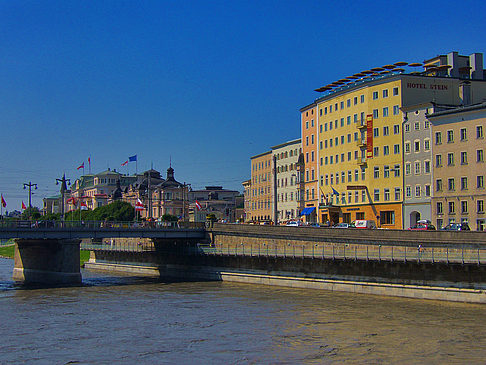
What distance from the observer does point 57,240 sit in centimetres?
9006

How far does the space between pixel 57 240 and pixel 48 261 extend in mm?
5464

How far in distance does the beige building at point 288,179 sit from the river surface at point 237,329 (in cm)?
5735

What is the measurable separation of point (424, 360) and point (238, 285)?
149 ft

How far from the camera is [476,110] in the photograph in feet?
287

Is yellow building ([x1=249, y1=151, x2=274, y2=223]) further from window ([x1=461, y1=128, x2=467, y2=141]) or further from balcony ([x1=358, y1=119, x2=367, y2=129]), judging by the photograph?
window ([x1=461, y1=128, x2=467, y2=141])

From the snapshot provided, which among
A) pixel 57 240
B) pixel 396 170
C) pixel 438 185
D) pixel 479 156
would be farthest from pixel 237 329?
pixel 396 170

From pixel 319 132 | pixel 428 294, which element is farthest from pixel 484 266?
pixel 319 132

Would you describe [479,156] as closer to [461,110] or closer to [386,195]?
[461,110]

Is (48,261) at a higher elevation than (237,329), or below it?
higher

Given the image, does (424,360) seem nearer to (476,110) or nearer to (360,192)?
(476,110)

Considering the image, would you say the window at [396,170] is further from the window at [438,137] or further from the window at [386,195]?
the window at [438,137]

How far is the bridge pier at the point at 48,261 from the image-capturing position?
89.5 m

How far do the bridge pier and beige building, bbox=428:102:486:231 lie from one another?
1918 inches

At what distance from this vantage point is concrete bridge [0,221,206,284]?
277ft
